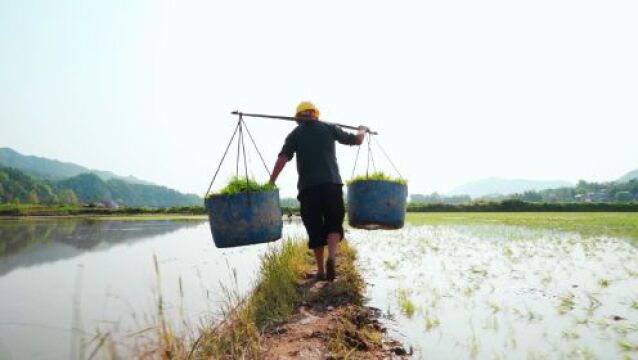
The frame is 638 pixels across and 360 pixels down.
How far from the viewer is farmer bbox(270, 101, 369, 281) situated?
207 inches

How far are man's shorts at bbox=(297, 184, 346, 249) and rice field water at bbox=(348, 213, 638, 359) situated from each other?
935mm

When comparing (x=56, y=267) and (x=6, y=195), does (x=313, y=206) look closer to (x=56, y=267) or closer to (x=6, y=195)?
(x=56, y=267)

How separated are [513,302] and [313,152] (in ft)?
8.77

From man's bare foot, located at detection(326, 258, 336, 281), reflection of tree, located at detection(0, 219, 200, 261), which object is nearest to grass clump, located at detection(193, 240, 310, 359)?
man's bare foot, located at detection(326, 258, 336, 281)

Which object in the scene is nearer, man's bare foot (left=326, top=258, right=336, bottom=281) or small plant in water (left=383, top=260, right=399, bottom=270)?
man's bare foot (left=326, top=258, right=336, bottom=281)

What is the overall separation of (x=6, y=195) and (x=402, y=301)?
118811 millimetres

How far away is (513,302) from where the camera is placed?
15.6ft

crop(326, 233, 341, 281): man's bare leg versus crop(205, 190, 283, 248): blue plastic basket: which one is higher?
crop(205, 190, 283, 248): blue plastic basket

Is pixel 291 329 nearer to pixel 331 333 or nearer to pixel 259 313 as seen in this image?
pixel 331 333

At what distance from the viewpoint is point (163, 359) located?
2578 mm

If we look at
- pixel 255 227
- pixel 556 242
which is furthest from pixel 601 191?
pixel 255 227

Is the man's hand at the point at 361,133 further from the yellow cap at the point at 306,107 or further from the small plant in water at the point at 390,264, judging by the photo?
the small plant in water at the point at 390,264

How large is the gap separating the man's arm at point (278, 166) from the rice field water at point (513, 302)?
1818 mm

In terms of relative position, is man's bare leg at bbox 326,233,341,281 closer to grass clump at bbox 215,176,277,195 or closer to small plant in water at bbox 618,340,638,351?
grass clump at bbox 215,176,277,195
